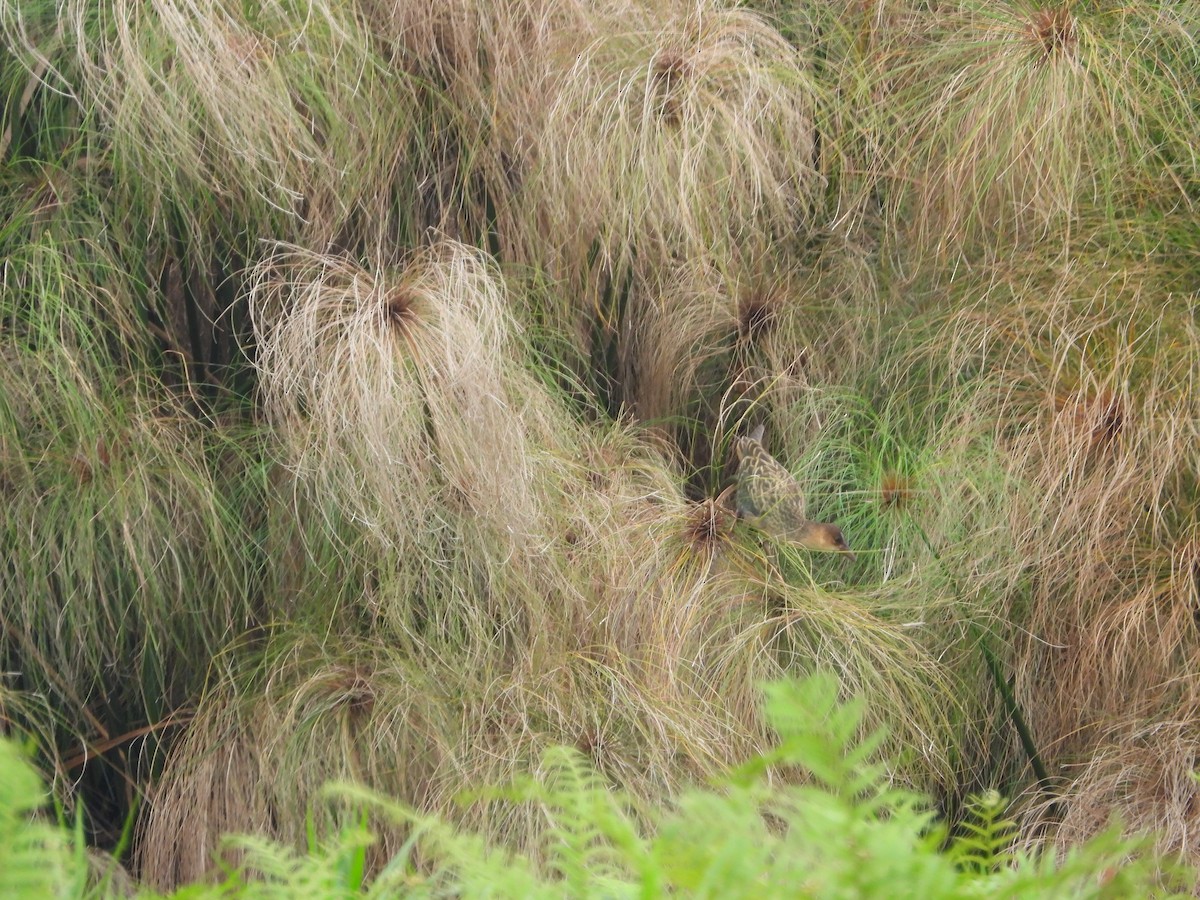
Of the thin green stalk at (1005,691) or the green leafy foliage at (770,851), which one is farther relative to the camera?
the thin green stalk at (1005,691)

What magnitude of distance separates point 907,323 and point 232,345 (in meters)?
1.11

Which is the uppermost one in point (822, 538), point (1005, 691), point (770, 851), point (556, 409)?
point (770, 851)

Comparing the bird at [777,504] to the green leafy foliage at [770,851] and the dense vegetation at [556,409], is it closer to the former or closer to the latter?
the dense vegetation at [556,409]

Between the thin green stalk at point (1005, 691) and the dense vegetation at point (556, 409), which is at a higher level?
the dense vegetation at point (556, 409)

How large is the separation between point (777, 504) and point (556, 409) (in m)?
0.36

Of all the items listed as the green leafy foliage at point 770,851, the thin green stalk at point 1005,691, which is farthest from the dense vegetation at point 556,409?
the green leafy foliage at point 770,851

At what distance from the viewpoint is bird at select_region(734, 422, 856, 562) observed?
75.1 inches

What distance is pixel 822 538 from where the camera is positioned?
6.36ft

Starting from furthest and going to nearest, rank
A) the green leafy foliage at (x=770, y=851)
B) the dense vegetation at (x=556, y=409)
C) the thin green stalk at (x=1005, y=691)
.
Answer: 1. the thin green stalk at (x=1005, y=691)
2. the dense vegetation at (x=556, y=409)
3. the green leafy foliage at (x=770, y=851)

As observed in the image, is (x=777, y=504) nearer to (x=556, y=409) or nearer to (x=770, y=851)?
(x=556, y=409)

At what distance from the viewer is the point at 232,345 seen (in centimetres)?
211

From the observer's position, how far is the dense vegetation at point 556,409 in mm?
1752

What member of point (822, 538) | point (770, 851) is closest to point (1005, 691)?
point (822, 538)

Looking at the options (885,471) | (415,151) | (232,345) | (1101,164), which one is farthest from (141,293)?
(1101,164)
